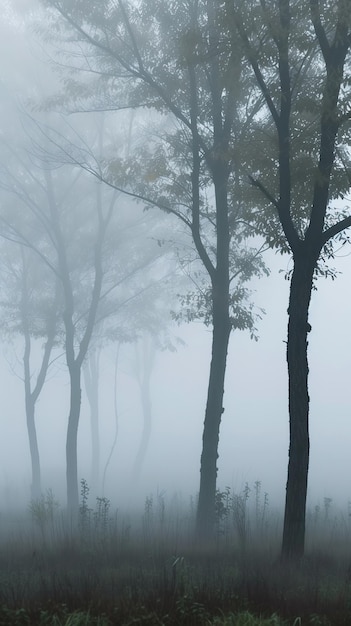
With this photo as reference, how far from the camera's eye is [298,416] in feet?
36.0

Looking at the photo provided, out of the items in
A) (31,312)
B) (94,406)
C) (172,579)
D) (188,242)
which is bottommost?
(172,579)

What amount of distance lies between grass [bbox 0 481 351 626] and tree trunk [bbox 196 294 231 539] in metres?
0.27

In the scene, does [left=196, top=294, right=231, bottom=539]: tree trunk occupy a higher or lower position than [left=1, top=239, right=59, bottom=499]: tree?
lower

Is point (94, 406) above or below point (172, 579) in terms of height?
above

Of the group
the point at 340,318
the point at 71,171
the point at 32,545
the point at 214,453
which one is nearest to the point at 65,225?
the point at 71,171

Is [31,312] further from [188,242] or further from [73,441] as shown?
[188,242]

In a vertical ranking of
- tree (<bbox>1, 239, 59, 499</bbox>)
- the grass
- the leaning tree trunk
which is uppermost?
tree (<bbox>1, 239, 59, 499</bbox>)

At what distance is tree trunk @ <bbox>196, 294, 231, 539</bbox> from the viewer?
566 inches

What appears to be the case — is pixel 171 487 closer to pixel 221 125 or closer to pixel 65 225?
pixel 65 225

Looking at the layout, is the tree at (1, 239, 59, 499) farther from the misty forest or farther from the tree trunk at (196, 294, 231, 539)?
the tree trunk at (196, 294, 231, 539)

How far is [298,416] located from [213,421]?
3803 mm

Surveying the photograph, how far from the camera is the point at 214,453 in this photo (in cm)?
1463

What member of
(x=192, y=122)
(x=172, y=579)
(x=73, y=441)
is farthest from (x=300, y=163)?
(x=73, y=441)

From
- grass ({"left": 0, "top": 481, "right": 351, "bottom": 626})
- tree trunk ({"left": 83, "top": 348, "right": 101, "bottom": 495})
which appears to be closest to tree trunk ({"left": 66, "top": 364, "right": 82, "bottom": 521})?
grass ({"left": 0, "top": 481, "right": 351, "bottom": 626})
